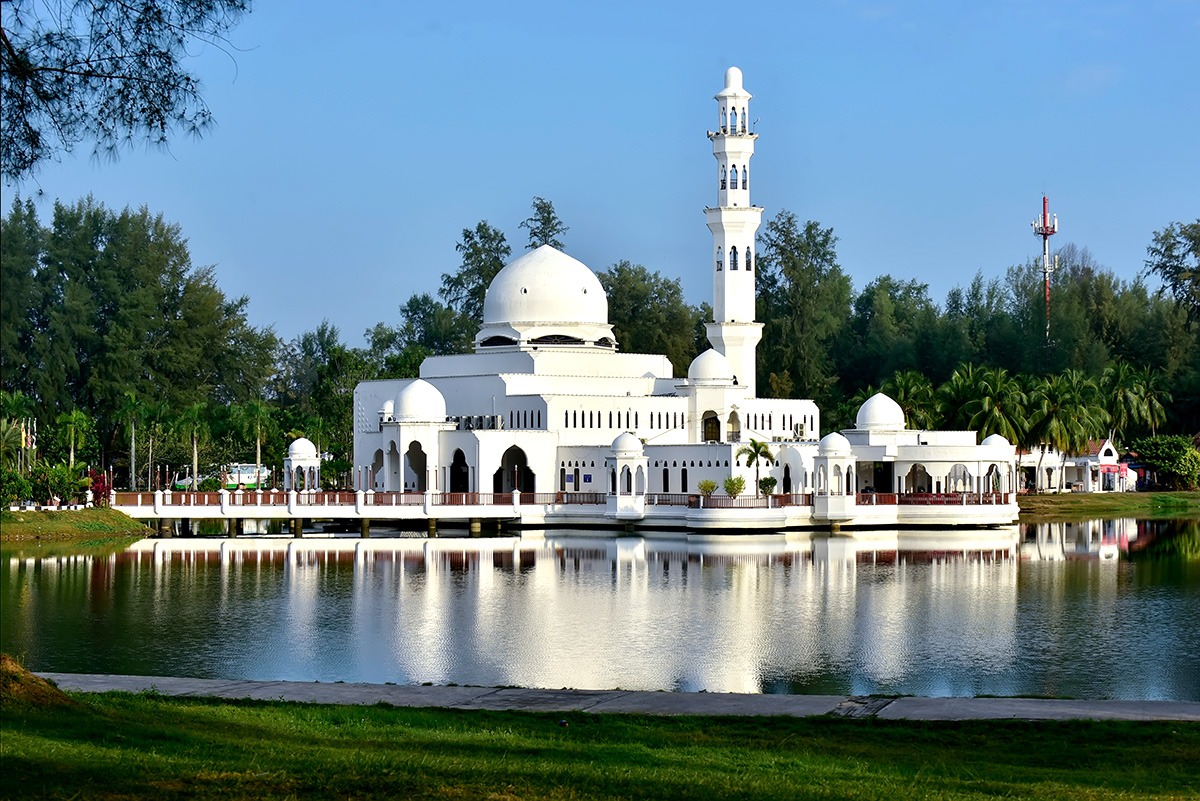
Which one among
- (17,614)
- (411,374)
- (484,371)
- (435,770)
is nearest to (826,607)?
(17,614)

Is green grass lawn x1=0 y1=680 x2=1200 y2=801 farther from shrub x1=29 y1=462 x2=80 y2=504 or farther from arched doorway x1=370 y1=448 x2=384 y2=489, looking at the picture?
arched doorway x1=370 y1=448 x2=384 y2=489

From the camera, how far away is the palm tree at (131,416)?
74.6 m

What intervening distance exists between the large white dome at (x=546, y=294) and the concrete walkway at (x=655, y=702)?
2000 inches

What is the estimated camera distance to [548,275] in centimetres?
7288

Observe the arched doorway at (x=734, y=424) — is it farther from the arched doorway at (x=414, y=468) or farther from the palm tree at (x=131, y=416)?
the palm tree at (x=131, y=416)

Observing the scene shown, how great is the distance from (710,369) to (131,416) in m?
25.4

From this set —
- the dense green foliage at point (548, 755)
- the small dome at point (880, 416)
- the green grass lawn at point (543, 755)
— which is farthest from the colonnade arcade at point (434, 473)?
the green grass lawn at point (543, 755)

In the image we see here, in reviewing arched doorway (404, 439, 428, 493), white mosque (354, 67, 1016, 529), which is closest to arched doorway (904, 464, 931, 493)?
white mosque (354, 67, 1016, 529)

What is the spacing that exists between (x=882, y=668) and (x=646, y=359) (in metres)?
46.4

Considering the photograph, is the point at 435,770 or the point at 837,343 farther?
the point at 837,343

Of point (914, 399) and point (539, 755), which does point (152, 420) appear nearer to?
point (914, 399)

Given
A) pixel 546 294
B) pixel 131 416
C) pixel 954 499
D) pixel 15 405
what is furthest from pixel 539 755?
pixel 131 416

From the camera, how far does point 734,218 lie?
7006 cm

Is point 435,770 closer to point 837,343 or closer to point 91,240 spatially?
point 91,240
